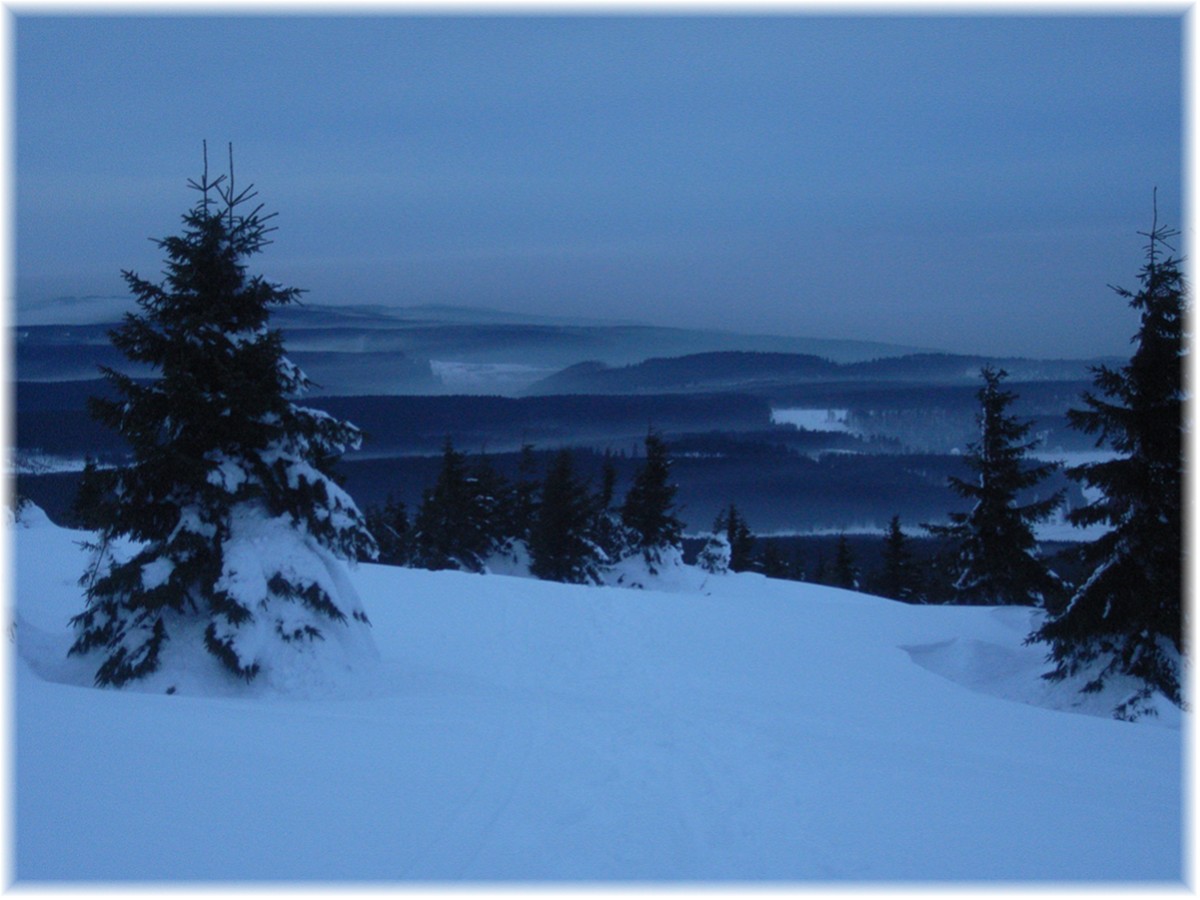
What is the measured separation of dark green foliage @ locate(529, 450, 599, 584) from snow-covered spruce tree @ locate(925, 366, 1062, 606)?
20726 millimetres

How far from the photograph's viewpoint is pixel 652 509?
146 ft

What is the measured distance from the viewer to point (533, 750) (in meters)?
8.46

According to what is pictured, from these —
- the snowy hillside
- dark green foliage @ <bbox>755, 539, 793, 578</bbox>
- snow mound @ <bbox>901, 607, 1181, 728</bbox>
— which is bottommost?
dark green foliage @ <bbox>755, 539, 793, 578</bbox>

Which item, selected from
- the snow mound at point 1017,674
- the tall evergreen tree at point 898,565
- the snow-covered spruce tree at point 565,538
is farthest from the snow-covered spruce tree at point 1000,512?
the tall evergreen tree at point 898,565

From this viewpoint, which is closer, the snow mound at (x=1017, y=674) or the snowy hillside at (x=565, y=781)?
the snowy hillside at (x=565, y=781)

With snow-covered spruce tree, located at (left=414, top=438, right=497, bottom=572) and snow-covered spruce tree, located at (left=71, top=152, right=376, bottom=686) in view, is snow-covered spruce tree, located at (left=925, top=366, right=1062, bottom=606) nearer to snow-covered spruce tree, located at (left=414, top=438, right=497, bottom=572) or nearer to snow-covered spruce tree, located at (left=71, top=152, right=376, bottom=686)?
snow-covered spruce tree, located at (left=71, top=152, right=376, bottom=686)

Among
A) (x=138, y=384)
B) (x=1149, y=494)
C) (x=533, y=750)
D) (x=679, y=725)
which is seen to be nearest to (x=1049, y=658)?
(x=1149, y=494)

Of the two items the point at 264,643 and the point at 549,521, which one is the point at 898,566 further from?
the point at 264,643

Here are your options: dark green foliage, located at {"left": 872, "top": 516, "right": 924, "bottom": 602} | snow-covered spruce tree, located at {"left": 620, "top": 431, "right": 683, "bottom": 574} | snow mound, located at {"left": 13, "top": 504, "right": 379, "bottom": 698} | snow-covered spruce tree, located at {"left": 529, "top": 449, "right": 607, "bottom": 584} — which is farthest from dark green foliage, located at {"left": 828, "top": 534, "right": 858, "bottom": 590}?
snow mound, located at {"left": 13, "top": 504, "right": 379, "bottom": 698}

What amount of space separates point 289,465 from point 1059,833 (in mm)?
9164

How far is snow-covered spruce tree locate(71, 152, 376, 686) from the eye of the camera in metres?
10.3

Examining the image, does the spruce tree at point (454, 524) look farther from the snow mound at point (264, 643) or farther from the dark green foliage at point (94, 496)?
the dark green foliage at point (94, 496)

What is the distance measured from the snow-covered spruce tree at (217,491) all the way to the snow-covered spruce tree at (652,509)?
33783mm

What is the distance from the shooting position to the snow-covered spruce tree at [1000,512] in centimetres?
2875
